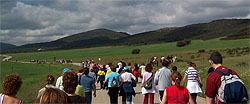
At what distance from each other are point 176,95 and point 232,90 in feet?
3.44

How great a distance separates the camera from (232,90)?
489cm

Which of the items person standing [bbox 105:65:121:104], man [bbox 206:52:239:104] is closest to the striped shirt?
person standing [bbox 105:65:121:104]

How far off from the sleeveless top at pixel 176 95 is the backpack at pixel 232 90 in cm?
75

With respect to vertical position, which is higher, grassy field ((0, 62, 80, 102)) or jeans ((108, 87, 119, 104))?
jeans ((108, 87, 119, 104))

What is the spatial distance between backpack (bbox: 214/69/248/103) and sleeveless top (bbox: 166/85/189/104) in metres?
0.75

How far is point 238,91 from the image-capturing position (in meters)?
Answer: 4.88

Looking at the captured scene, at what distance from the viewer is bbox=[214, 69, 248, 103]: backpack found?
4.89 m

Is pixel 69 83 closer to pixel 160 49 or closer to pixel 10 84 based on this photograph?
pixel 10 84

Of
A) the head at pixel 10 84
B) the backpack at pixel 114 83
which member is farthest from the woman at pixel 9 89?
the backpack at pixel 114 83

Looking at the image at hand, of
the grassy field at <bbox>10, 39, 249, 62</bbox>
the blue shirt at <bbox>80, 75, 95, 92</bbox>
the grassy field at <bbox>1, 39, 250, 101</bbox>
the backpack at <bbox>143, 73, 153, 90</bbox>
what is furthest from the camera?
the grassy field at <bbox>10, 39, 249, 62</bbox>

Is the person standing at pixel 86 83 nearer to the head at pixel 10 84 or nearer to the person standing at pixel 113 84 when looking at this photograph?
the person standing at pixel 113 84

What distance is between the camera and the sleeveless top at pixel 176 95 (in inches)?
217

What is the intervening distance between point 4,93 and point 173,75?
9.98 feet

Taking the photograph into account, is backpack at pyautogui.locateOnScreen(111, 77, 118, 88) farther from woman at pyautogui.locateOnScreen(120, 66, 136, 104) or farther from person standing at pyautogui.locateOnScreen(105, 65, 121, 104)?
woman at pyautogui.locateOnScreen(120, 66, 136, 104)
